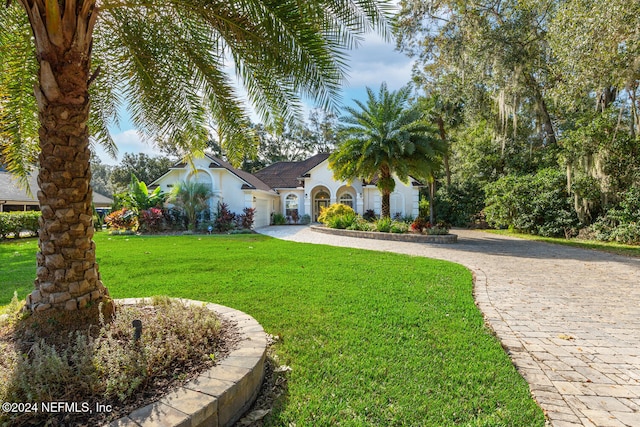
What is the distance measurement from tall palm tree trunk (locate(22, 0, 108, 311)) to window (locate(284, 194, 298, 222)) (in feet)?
80.5

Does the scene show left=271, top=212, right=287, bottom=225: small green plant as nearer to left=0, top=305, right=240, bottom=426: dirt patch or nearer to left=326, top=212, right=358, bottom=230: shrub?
left=326, top=212, right=358, bottom=230: shrub

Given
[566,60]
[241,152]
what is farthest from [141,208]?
[566,60]

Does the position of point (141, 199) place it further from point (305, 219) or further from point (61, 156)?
point (61, 156)

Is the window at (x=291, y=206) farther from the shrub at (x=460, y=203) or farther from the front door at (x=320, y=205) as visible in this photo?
the shrub at (x=460, y=203)

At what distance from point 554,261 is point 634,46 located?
6.73 metres

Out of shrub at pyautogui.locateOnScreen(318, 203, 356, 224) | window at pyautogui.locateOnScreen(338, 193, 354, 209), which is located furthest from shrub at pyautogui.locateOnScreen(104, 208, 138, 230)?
window at pyautogui.locateOnScreen(338, 193, 354, 209)

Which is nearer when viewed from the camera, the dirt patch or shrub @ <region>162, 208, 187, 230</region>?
the dirt patch

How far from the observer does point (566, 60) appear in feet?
33.6

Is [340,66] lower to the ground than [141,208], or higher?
higher

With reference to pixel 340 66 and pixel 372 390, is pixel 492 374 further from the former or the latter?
pixel 340 66

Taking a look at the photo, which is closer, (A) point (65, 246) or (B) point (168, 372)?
(B) point (168, 372)

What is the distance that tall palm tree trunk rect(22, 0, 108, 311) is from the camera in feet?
9.96

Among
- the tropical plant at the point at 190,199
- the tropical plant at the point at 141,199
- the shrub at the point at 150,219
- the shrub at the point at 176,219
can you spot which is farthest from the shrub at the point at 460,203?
the tropical plant at the point at 141,199

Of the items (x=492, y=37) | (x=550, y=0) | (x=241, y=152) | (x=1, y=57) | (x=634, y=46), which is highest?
(x=550, y=0)
